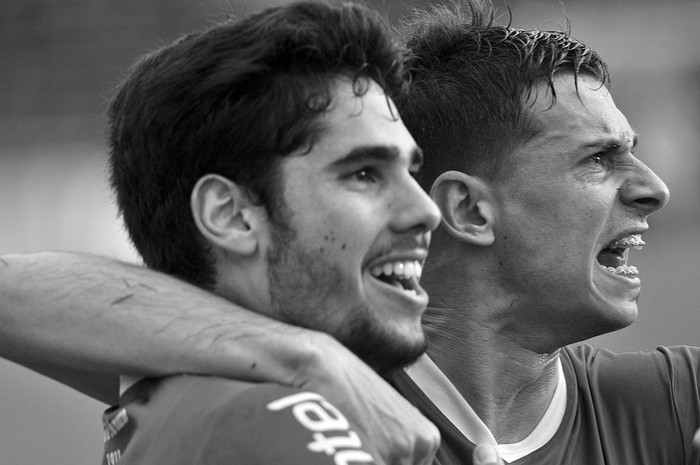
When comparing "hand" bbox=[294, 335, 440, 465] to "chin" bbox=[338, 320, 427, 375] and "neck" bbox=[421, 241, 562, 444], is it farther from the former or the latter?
"neck" bbox=[421, 241, 562, 444]

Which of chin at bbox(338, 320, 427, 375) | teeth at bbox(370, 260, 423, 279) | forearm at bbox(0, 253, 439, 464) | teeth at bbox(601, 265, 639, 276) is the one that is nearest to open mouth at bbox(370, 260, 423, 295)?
teeth at bbox(370, 260, 423, 279)

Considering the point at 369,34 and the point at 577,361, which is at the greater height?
the point at 369,34

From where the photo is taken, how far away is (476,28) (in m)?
3.07

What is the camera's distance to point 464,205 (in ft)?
9.56

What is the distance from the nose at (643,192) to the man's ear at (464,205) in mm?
341

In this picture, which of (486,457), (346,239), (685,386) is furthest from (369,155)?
(685,386)

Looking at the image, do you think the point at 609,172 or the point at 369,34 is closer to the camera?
the point at 369,34

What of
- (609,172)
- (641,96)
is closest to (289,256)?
(609,172)

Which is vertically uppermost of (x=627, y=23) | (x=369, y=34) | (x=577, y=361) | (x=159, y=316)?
(x=627, y=23)

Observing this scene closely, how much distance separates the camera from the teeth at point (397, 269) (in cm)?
213

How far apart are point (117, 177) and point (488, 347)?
1046 millimetres

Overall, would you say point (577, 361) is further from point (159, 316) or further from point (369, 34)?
point (159, 316)

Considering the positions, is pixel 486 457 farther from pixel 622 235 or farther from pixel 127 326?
pixel 622 235

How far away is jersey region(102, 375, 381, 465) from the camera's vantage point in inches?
64.2
